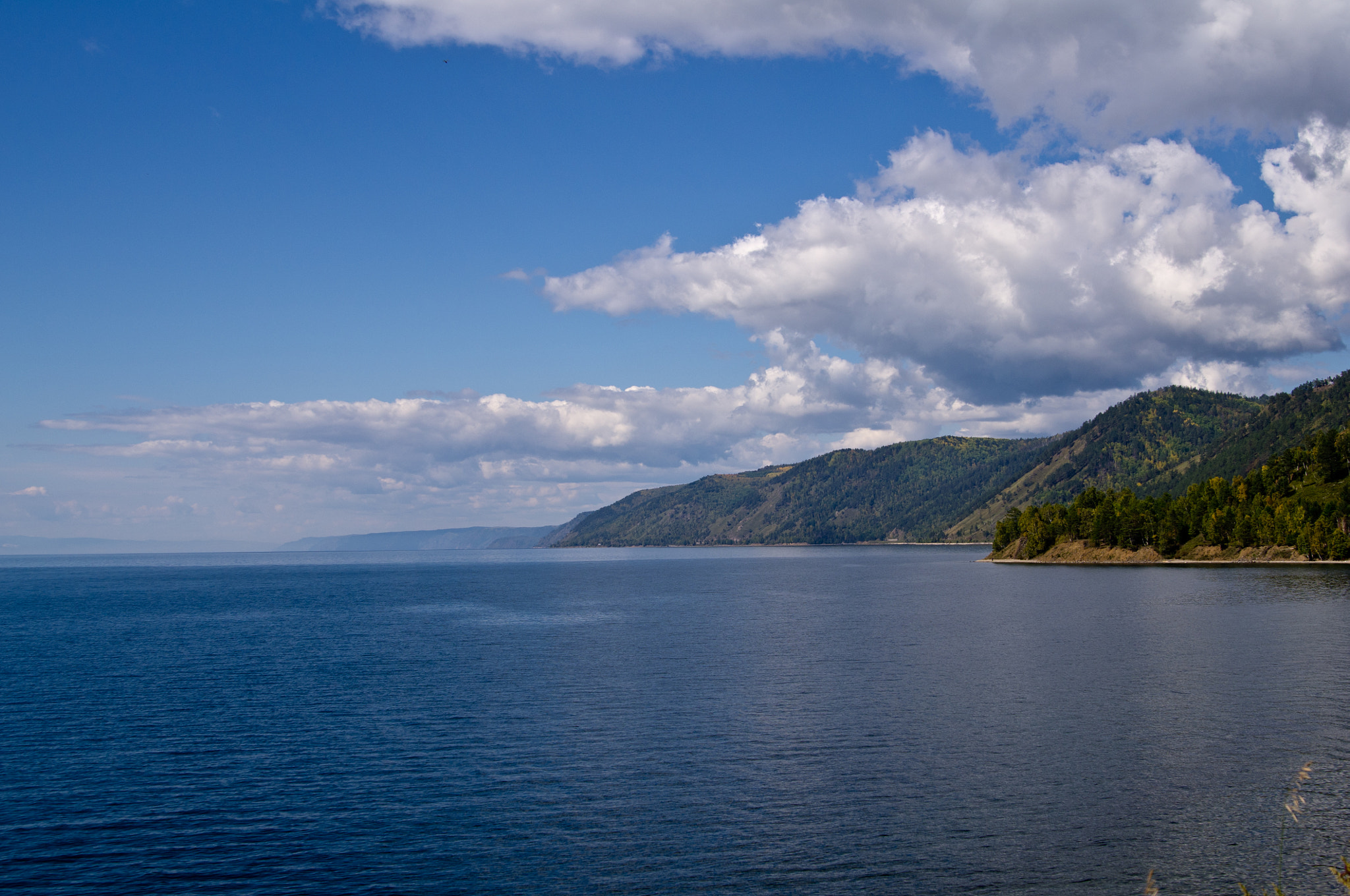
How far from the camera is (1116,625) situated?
105 m

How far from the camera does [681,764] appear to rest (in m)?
45.3

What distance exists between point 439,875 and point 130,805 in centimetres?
1778

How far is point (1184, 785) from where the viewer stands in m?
40.7

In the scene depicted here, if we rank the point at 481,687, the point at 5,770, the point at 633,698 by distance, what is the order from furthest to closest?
the point at 481,687 < the point at 633,698 < the point at 5,770

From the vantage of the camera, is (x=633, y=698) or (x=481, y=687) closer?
(x=633, y=698)

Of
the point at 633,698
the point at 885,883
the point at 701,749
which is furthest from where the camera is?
the point at 633,698

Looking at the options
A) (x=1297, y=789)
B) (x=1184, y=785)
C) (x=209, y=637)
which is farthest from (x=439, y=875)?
(x=209, y=637)

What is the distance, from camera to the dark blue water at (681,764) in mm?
32469

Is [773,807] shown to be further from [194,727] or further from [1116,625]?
[1116,625]

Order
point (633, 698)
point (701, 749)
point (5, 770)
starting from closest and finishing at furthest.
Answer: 1. point (5, 770)
2. point (701, 749)
3. point (633, 698)

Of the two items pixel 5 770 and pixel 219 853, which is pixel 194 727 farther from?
pixel 219 853

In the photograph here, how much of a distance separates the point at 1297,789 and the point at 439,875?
1480 inches

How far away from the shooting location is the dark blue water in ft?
107

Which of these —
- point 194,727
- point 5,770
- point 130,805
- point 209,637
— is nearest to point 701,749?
point 130,805
